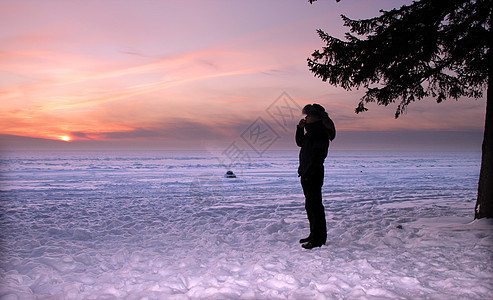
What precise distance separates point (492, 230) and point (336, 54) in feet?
15.2

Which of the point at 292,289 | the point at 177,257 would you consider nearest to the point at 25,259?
the point at 177,257

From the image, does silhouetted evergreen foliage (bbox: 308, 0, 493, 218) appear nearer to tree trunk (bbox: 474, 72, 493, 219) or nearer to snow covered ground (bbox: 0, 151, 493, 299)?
tree trunk (bbox: 474, 72, 493, 219)

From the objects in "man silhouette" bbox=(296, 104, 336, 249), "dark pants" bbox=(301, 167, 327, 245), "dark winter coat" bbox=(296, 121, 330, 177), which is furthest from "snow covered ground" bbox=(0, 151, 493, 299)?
"dark winter coat" bbox=(296, 121, 330, 177)

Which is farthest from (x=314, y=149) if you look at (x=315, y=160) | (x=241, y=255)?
(x=241, y=255)

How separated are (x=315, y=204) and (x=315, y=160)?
75cm

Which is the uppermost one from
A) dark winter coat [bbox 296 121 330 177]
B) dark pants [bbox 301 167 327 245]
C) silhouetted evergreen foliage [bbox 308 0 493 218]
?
silhouetted evergreen foliage [bbox 308 0 493 218]

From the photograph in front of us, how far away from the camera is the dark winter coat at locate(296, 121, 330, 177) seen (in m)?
5.40

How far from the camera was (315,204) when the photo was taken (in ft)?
18.1

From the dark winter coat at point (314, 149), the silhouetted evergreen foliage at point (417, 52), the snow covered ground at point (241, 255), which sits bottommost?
the snow covered ground at point (241, 255)

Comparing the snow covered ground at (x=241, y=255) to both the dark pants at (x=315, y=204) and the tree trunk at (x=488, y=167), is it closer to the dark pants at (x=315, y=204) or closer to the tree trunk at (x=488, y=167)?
the dark pants at (x=315, y=204)

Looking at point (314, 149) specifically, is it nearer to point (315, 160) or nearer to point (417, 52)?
point (315, 160)

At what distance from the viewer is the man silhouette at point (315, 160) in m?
5.41

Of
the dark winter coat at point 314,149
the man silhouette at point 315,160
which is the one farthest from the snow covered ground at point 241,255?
the dark winter coat at point 314,149

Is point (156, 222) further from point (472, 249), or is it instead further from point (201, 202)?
point (472, 249)
